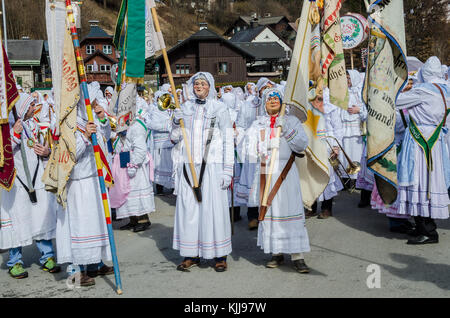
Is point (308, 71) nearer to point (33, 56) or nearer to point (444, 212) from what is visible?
point (444, 212)

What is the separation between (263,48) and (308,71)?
5846 centimetres

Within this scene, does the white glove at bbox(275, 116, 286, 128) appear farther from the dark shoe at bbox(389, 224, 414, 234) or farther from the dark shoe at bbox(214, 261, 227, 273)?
the dark shoe at bbox(389, 224, 414, 234)

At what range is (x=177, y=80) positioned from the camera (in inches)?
1940

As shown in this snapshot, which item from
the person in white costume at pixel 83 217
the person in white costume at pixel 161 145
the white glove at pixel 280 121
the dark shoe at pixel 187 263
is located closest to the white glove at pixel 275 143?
the white glove at pixel 280 121

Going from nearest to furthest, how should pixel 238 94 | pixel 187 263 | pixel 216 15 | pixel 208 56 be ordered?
pixel 187 263 → pixel 238 94 → pixel 208 56 → pixel 216 15

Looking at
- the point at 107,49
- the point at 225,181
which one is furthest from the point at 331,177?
the point at 107,49

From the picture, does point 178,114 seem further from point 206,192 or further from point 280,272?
point 280,272

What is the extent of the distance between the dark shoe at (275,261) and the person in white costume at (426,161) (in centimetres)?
193

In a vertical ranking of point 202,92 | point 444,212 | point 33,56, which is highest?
point 33,56

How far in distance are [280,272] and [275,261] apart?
21cm

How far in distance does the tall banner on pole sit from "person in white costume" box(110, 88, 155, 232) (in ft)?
15.4

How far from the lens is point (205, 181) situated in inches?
236

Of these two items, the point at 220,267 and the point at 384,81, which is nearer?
the point at 384,81
